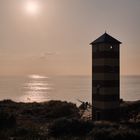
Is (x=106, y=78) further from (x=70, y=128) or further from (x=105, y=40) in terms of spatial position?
(x=70, y=128)

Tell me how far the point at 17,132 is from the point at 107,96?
8.72 m

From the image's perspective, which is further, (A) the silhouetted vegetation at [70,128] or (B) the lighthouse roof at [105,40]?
(B) the lighthouse roof at [105,40]

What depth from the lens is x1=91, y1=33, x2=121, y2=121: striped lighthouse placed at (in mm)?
26797

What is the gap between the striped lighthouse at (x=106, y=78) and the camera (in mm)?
26797

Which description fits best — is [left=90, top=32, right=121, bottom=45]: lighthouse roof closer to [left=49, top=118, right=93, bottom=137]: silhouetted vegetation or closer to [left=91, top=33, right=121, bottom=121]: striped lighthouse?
[left=91, top=33, right=121, bottom=121]: striped lighthouse

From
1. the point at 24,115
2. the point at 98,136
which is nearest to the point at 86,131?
the point at 98,136

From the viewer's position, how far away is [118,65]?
27.6 meters

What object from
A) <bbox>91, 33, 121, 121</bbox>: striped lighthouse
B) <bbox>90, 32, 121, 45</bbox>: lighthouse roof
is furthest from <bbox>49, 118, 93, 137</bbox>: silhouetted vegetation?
<bbox>90, 32, 121, 45</bbox>: lighthouse roof

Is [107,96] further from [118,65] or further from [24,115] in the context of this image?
[24,115]

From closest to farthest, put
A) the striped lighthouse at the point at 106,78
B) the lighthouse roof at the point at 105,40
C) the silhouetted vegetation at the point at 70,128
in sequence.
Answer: the silhouetted vegetation at the point at 70,128 → the striped lighthouse at the point at 106,78 → the lighthouse roof at the point at 105,40

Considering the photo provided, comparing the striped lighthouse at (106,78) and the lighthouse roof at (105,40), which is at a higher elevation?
the lighthouse roof at (105,40)

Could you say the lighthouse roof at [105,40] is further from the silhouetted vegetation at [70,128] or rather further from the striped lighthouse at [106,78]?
the silhouetted vegetation at [70,128]

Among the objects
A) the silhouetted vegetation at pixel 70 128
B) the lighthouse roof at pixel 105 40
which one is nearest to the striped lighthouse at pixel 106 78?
the lighthouse roof at pixel 105 40

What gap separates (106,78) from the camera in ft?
88.0
